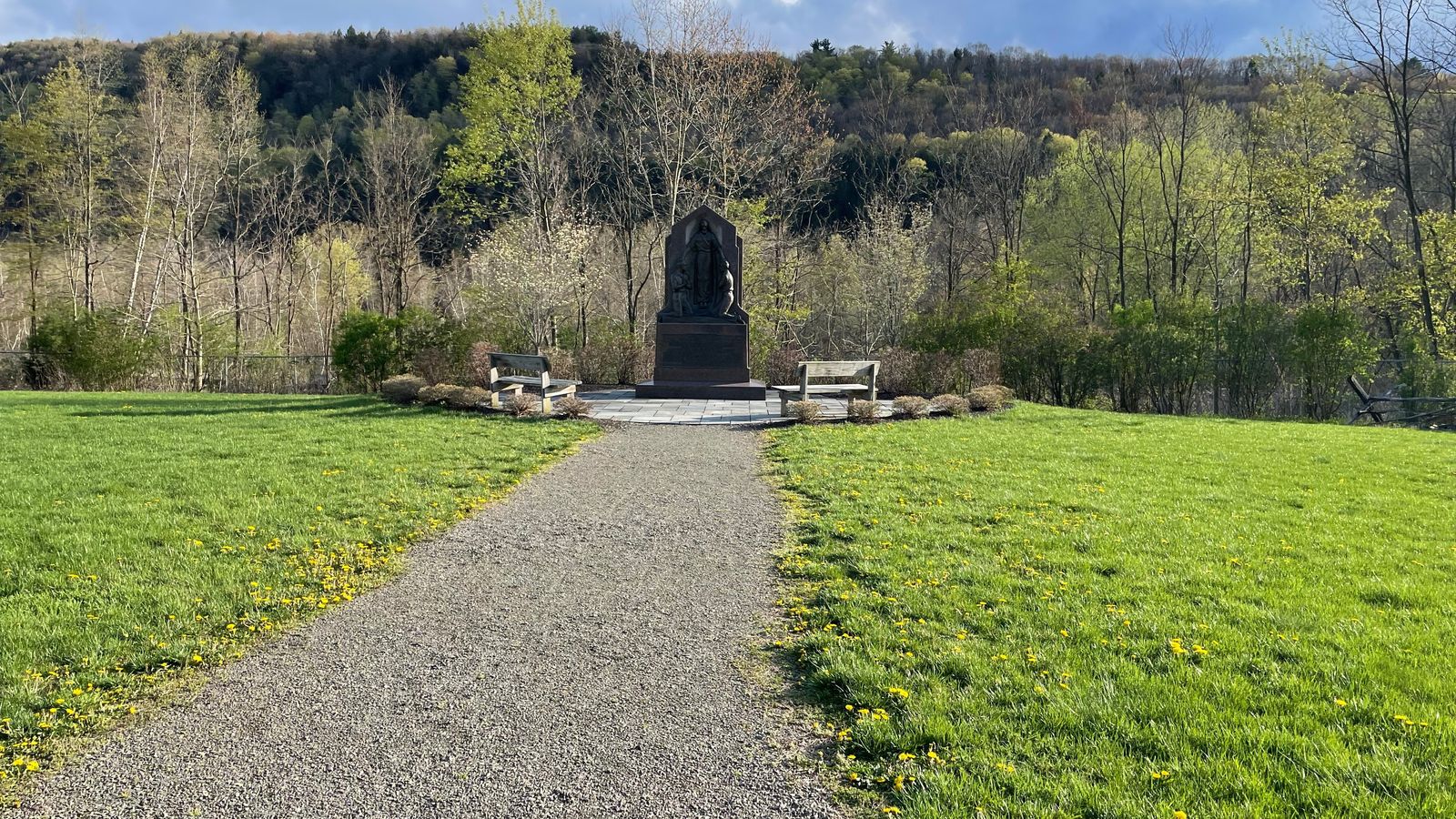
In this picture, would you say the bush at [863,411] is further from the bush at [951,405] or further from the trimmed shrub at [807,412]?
the bush at [951,405]

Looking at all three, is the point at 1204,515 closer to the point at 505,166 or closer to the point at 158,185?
the point at 505,166

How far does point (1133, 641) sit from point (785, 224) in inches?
997

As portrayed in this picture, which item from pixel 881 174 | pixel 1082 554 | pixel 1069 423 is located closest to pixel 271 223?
pixel 881 174

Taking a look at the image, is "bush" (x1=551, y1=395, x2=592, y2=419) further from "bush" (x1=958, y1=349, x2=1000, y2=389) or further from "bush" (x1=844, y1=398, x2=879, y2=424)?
"bush" (x1=958, y1=349, x2=1000, y2=389)

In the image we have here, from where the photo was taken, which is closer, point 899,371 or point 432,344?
point 899,371

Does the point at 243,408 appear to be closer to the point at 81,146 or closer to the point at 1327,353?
the point at 81,146

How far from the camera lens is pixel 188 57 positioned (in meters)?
25.0

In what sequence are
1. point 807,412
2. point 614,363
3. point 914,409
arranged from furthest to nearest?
point 614,363 → point 914,409 → point 807,412

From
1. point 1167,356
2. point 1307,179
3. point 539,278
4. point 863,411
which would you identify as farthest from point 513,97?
point 1307,179

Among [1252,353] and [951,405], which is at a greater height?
[1252,353]

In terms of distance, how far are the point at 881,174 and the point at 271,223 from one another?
30.9 m

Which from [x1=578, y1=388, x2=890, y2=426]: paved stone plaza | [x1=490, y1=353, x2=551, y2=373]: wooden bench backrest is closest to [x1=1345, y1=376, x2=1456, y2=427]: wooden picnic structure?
[x1=578, y1=388, x2=890, y2=426]: paved stone plaza

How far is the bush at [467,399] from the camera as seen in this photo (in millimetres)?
12523

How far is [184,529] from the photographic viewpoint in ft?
17.8
